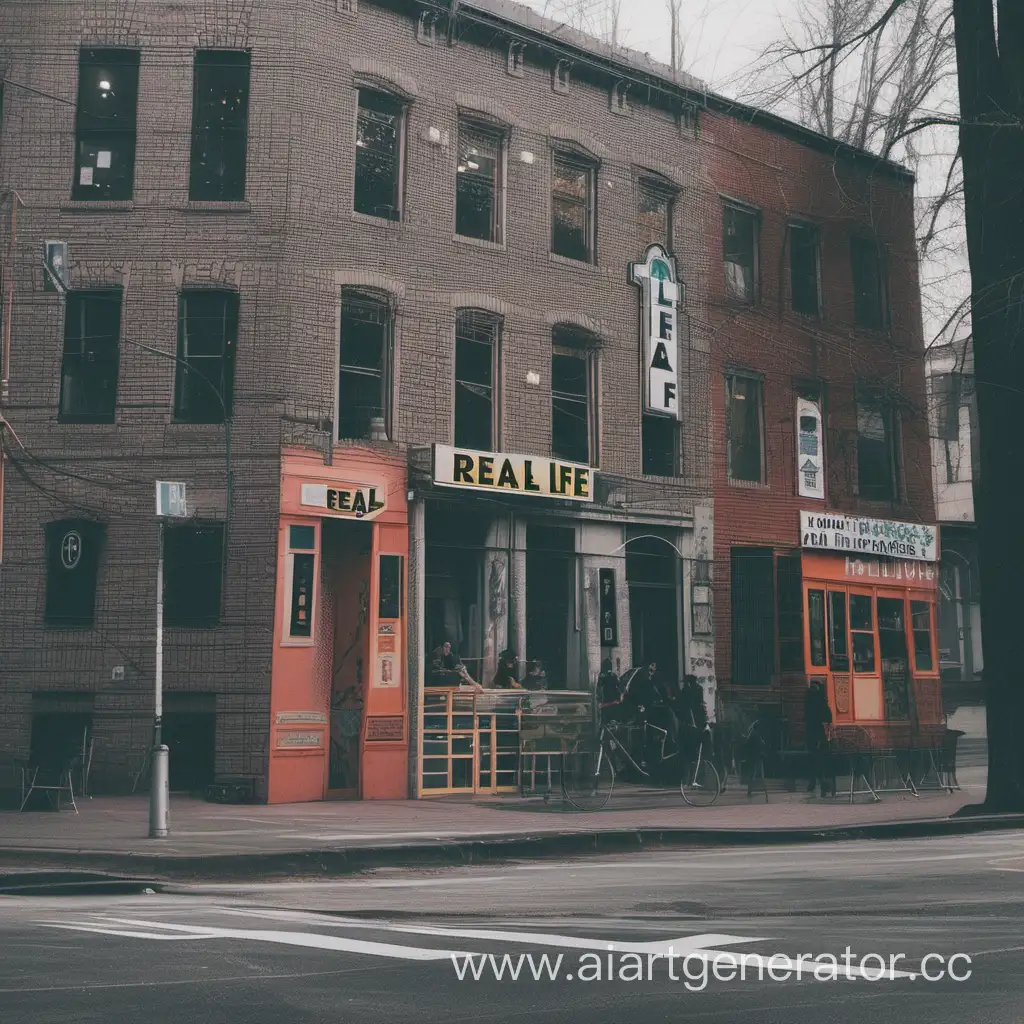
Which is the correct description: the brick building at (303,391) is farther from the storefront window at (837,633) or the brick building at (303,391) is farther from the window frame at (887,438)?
the window frame at (887,438)

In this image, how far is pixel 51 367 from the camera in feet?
68.8

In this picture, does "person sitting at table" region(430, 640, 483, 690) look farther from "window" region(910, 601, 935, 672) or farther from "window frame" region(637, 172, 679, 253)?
"window" region(910, 601, 935, 672)

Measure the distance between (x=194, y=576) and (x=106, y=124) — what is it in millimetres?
6771

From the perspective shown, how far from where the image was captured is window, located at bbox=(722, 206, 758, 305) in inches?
1089

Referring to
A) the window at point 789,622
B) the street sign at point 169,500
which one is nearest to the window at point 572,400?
the window at point 789,622

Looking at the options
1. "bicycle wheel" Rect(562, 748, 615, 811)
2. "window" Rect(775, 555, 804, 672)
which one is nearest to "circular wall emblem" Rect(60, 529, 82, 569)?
"bicycle wheel" Rect(562, 748, 615, 811)

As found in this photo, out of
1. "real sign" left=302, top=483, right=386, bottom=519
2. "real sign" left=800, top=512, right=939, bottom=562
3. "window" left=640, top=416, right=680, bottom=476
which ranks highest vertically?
"window" left=640, top=416, right=680, bottom=476

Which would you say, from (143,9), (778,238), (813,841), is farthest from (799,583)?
(143,9)

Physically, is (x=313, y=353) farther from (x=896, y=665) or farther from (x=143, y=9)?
(x=896, y=665)

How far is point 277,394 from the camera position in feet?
67.7

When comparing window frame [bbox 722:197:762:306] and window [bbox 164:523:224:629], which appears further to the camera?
window frame [bbox 722:197:762:306]

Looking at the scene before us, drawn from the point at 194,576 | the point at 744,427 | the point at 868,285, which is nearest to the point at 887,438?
the point at 868,285

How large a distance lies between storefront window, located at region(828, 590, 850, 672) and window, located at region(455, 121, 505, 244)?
9554mm

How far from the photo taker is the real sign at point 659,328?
2542 cm
